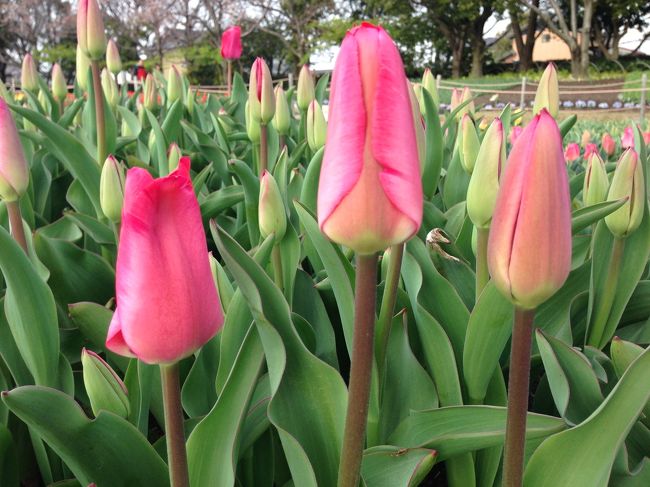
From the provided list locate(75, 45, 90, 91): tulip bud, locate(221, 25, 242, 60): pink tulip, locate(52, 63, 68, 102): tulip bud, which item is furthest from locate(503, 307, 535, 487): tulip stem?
locate(221, 25, 242, 60): pink tulip

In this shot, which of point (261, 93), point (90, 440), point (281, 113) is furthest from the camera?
point (281, 113)

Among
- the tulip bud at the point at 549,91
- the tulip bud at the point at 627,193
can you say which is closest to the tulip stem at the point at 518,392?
the tulip bud at the point at 627,193

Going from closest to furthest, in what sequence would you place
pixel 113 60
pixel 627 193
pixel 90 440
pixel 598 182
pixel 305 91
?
pixel 90 440 → pixel 627 193 → pixel 598 182 → pixel 305 91 → pixel 113 60

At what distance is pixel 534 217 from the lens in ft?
1.41

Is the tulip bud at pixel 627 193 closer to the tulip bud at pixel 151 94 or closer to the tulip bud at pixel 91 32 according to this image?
the tulip bud at pixel 91 32

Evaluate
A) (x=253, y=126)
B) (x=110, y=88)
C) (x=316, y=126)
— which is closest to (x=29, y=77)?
(x=110, y=88)

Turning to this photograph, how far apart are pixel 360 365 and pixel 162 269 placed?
0.15 metres

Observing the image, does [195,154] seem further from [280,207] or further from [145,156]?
[280,207]

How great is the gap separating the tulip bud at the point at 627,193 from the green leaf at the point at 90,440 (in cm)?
67

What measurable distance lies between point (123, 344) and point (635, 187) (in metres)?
0.73

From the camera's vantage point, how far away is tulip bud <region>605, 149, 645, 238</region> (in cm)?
89

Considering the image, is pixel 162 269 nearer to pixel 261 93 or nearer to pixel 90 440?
pixel 90 440

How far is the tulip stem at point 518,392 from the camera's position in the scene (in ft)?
1.57

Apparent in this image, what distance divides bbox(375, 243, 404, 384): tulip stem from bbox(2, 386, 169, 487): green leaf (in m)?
0.26
